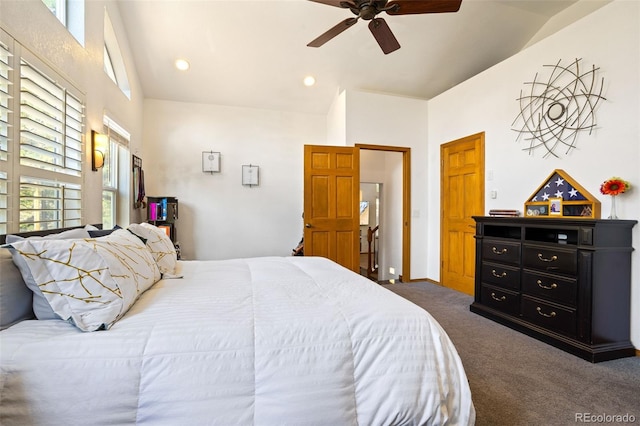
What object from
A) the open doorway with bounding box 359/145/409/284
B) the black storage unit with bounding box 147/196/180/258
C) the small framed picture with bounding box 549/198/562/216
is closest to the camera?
the small framed picture with bounding box 549/198/562/216

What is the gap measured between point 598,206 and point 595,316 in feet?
3.09

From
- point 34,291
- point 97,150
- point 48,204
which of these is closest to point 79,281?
point 34,291

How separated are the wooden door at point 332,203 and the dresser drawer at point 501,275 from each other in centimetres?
160

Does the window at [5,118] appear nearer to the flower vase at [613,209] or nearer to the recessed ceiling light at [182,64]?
the recessed ceiling light at [182,64]

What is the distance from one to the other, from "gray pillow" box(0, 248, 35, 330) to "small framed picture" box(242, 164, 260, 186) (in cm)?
373

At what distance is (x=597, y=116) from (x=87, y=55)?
4.40 meters

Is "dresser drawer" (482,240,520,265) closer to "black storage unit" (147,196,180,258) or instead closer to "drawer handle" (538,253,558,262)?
"drawer handle" (538,253,558,262)

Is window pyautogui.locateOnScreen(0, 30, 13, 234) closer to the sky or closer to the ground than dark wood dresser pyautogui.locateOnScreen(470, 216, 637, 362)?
closer to the sky

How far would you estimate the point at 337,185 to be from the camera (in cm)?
409

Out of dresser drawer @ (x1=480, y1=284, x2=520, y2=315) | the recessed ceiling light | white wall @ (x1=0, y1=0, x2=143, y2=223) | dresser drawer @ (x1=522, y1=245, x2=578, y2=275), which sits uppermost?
the recessed ceiling light

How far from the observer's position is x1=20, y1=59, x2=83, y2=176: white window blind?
1.65 meters

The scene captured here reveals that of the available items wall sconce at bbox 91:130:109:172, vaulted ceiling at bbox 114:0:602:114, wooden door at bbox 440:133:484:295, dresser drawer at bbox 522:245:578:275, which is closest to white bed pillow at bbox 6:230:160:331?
wall sconce at bbox 91:130:109:172

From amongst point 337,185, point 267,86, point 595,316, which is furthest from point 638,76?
point 267,86

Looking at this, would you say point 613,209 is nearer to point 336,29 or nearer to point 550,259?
point 550,259
